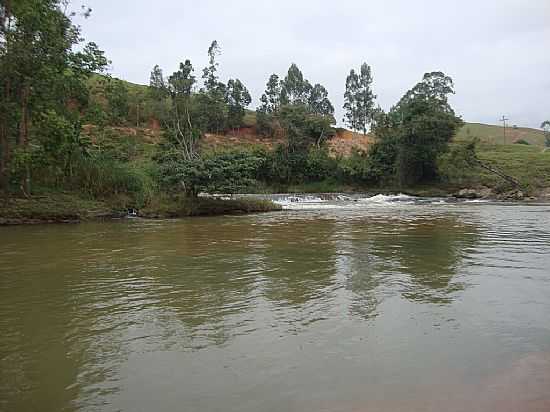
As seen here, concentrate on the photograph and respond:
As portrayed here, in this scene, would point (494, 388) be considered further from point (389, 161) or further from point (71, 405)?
point (389, 161)

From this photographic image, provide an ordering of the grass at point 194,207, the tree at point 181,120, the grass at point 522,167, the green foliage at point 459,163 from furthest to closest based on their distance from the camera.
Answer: the green foliage at point 459,163 → the grass at point 522,167 → the tree at point 181,120 → the grass at point 194,207

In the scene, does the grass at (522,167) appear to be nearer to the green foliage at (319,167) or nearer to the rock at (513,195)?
the rock at (513,195)

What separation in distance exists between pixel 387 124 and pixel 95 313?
46919mm

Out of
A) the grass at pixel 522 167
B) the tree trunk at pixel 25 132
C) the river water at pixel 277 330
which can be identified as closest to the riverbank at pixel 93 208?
the tree trunk at pixel 25 132

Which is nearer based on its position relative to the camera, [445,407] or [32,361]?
[445,407]

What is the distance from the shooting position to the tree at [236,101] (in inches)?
2785

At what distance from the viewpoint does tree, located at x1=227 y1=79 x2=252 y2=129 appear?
2785 inches

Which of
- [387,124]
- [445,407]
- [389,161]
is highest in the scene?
[387,124]

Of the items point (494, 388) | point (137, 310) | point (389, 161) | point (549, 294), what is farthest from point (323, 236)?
point (389, 161)

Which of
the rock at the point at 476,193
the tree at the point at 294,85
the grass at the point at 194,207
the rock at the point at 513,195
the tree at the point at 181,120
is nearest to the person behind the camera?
the grass at the point at 194,207

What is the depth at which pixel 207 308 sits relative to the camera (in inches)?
240

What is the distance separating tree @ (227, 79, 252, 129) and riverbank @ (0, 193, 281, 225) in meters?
47.7

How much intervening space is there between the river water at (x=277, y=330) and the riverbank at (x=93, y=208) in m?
8.98

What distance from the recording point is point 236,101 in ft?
236
